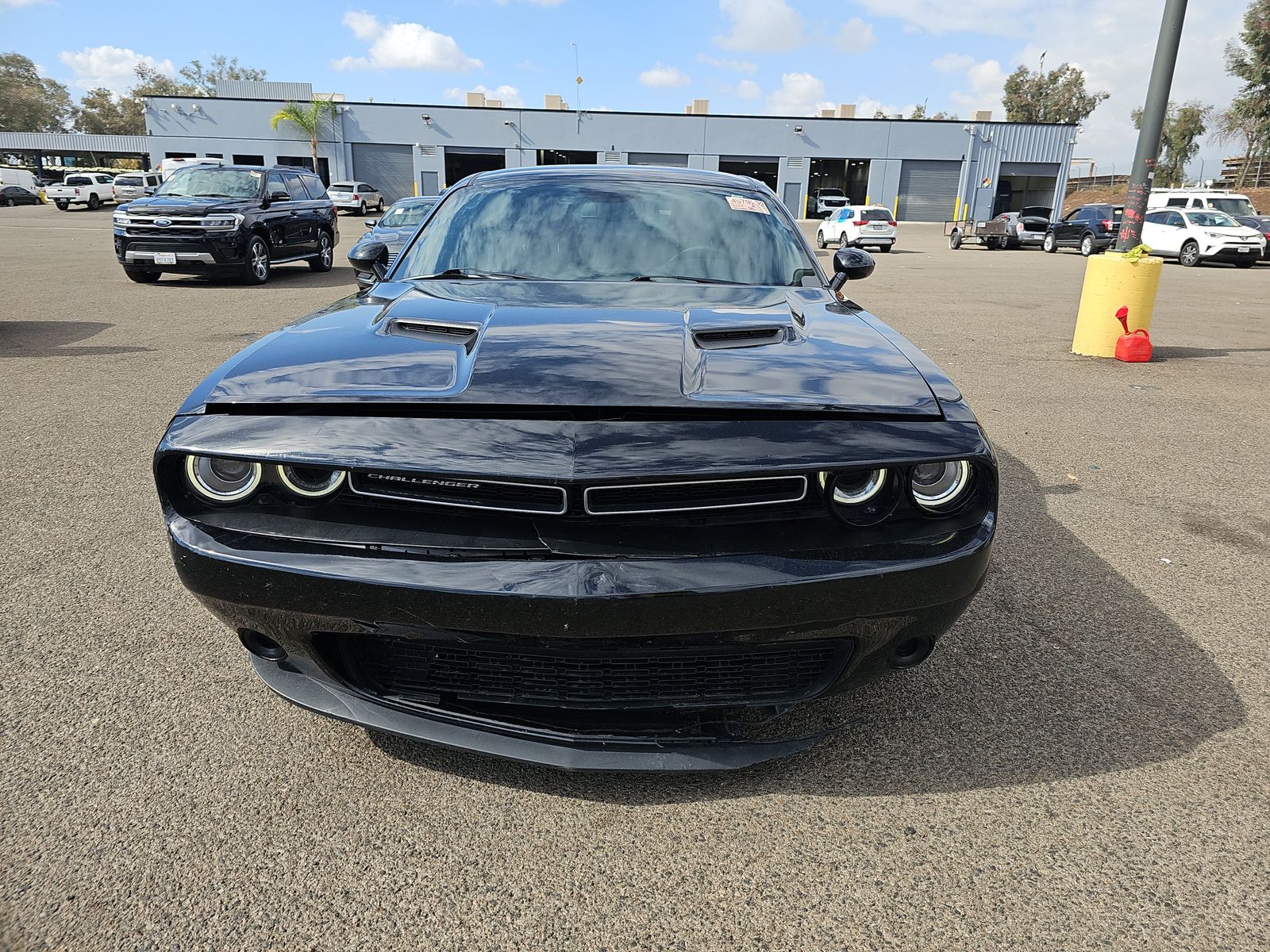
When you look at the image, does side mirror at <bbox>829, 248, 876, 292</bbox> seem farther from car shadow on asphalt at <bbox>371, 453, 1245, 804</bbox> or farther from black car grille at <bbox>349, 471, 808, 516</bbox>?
black car grille at <bbox>349, 471, 808, 516</bbox>

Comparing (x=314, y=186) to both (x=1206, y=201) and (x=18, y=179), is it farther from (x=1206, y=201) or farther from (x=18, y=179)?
(x=18, y=179)

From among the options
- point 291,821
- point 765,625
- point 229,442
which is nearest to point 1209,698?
point 765,625

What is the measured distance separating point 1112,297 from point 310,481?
8406 mm

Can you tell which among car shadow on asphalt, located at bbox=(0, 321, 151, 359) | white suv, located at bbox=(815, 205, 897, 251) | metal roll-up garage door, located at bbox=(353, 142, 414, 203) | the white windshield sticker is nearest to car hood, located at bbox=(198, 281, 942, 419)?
the white windshield sticker

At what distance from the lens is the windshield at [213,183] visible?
1342cm

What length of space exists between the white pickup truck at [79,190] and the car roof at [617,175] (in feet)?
158

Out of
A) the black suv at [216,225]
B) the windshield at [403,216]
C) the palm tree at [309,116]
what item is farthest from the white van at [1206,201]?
the palm tree at [309,116]

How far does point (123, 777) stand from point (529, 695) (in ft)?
3.54

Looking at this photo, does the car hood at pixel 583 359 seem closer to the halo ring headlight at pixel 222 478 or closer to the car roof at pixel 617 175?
the halo ring headlight at pixel 222 478

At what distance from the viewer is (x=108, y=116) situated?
102m

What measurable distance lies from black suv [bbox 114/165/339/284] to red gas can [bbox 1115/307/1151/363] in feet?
38.7

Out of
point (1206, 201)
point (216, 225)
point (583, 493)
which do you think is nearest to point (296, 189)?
point (216, 225)

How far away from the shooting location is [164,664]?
8.75 ft

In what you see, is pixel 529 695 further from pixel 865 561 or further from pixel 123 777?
pixel 123 777
